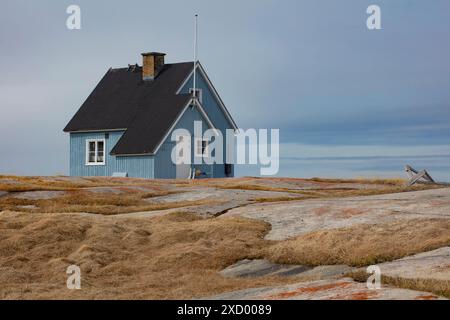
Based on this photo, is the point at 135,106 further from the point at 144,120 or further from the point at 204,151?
the point at 204,151

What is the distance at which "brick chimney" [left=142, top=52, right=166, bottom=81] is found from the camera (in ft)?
159

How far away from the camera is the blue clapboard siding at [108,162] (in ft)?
142

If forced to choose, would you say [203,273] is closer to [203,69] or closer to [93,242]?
[93,242]

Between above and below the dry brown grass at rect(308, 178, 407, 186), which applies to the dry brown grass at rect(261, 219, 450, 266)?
below

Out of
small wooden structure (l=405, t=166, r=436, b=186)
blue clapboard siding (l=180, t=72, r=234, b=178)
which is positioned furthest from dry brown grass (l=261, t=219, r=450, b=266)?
blue clapboard siding (l=180, t=72, r=234, b=178)

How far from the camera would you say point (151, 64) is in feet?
159

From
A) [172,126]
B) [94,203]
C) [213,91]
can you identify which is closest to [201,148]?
[172,126]

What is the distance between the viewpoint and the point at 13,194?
26.7 m

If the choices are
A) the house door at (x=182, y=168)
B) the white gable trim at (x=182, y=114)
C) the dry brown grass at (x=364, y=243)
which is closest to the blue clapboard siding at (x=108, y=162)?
the white gable trim at (x=182, y=114)

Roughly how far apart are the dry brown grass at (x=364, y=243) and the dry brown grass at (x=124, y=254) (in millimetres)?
1037

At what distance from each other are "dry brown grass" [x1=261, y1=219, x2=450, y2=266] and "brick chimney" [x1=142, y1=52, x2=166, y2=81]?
1269 inches

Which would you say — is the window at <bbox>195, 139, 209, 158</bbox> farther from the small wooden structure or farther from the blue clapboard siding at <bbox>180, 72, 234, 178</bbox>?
the small wooden structure

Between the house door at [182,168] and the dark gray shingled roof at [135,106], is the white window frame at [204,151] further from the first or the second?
the dark gray shingled roof at [135,106]
